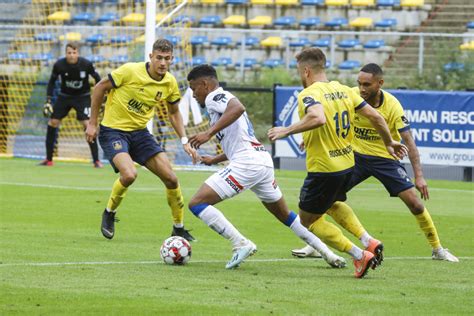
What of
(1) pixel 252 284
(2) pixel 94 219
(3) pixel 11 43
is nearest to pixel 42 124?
(3) pixel 11 43

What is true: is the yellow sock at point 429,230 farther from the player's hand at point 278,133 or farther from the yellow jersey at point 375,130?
Answer: the player's hand at point 278,133

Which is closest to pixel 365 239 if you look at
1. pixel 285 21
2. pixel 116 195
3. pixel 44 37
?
pixel 116 195

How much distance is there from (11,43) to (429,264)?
2009cm

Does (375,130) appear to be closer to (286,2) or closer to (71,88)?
(71,88)

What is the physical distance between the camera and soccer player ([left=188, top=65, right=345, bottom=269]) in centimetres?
1043

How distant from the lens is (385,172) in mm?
11852

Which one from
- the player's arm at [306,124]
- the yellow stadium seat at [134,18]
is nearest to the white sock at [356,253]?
the player's arm at [306,124]

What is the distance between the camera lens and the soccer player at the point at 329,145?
33.2 feet

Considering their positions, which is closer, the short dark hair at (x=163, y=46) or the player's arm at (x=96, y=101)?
the short dark hair at (x=163, y=46)

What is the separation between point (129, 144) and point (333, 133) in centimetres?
344

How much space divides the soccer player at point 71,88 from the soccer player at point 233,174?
11.2 metres

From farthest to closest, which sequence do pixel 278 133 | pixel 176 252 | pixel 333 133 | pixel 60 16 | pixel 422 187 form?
pixel 60 16 < pixel 422 187 < pixel 176 252 < pixel 333 133 < pixel 278 133

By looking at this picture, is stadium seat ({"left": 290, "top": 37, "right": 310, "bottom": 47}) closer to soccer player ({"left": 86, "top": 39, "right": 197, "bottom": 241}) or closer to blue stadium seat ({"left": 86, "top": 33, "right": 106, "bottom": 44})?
blue stadium seat ({"left": 86, "top": 33, "right": 106, "bottom": 44})

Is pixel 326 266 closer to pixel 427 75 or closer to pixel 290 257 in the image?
pixel 290 257
